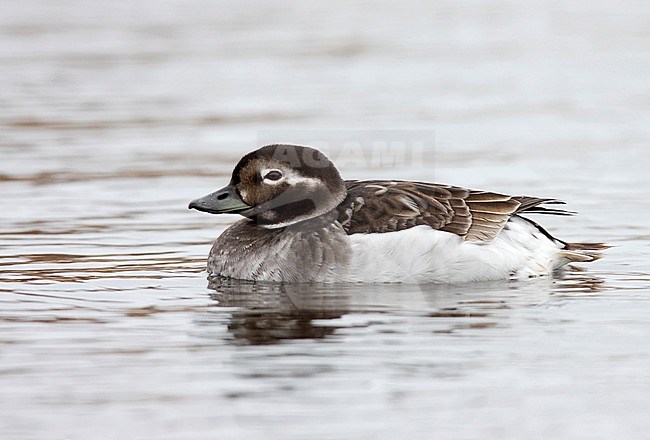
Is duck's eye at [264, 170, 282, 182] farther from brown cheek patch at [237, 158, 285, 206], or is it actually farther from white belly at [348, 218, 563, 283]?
white belly at [348, 218, 563, 283]

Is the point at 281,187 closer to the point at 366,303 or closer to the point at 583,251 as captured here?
the point at 366,303

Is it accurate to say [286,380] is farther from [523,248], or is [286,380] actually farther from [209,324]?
[523,248]

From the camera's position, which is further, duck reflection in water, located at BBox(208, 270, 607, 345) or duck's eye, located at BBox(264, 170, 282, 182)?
duck's eye, located at BBox(264, 170, 282, 182)

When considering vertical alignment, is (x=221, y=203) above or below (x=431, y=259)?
above

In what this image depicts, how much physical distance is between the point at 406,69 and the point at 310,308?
489 inches

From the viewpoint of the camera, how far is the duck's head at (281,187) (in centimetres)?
1041

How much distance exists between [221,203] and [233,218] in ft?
9.75

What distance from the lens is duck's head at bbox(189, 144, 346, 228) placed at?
410 inches

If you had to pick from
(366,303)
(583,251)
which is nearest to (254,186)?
(366,303)

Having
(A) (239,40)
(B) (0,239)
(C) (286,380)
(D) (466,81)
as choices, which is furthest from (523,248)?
(A) (239,40)

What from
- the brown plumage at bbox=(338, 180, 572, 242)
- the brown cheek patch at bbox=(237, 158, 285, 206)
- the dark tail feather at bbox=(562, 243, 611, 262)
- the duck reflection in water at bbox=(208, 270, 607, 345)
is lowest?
the duck reflection in water at bbox=(208, 270, 607, 345)

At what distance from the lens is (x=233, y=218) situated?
527 inches

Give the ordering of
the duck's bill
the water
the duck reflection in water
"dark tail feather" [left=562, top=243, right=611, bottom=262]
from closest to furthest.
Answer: the water < the duck reflection in water < the duck's bill < "dark tail feather" [left=562, top=243, right=611, bottom=262]

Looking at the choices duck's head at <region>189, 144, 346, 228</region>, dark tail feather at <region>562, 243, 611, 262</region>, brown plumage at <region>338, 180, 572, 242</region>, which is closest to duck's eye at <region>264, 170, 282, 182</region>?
duck's head at <region>189, 144, 346, 228</region>
